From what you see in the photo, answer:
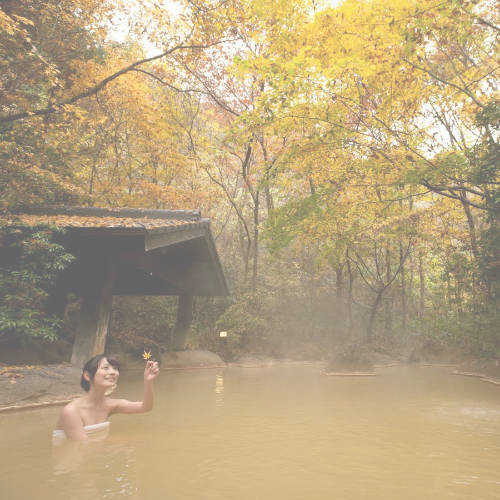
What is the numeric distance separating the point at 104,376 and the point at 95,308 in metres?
4.04

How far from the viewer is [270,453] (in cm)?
387

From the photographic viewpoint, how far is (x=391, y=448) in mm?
4066

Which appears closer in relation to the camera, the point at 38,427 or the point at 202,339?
the point at 38,427

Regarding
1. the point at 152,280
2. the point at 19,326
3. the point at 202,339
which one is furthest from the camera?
the point at 202,339

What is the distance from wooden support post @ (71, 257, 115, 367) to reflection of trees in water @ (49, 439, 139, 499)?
3.88 meters

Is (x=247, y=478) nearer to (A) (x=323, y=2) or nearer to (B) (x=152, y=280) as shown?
(B) (x=152, y=280)

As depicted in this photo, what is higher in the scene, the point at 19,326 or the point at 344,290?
the point at 344,290

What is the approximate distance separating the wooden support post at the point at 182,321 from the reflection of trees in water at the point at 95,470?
10.0 m

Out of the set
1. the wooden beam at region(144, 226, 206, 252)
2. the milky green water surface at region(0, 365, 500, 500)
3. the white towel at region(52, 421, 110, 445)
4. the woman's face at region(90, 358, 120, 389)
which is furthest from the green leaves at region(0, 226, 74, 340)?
the woman's face at region(90, 358, 120, 389)

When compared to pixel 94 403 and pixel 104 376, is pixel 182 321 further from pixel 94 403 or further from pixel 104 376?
pixel 104 376

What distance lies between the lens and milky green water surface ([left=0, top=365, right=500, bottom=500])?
9.46 feet

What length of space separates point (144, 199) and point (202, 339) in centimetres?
672

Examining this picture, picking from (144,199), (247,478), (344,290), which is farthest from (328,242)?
(247,478)

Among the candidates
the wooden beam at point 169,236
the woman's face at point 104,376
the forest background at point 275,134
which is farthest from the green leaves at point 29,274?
the woman's face at point 104,376
